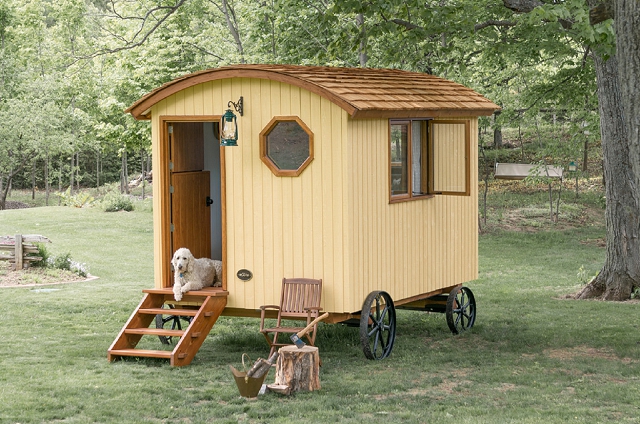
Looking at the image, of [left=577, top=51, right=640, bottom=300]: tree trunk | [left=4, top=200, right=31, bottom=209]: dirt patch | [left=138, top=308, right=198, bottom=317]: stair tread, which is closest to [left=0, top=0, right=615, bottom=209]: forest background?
[left=4, top=200, right=31, bottom=209]: dirt patch

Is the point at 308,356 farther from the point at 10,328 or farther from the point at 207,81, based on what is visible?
the point at 10,328

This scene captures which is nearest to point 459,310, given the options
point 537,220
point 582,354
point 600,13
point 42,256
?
point 582,354

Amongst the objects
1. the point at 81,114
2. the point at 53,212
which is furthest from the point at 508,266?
the point at 81,114

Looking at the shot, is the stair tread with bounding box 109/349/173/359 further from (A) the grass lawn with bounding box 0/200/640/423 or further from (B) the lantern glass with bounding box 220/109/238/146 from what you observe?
(B) the lantern glass with bounding box 220/109/238/146

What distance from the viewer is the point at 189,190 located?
10.8 m

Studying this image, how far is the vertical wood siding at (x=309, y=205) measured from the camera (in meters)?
9.32

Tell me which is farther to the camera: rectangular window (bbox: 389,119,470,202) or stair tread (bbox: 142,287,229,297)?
rectangular window (bbox: 389,119,470,202)

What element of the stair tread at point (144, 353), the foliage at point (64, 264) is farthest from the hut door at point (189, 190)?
the foliage at point (64, 264)

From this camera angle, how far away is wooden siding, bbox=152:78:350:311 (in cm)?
932

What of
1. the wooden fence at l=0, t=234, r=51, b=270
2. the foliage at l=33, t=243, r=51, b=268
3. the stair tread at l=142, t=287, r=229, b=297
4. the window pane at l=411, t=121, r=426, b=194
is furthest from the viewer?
the foliage at l=33, t=243, r=51, b=268

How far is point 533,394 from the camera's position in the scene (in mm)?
8266

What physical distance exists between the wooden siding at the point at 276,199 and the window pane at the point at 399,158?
3.53 feet

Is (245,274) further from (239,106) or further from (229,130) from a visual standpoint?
(239,106)

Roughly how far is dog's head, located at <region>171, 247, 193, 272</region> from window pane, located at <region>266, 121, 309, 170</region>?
1.39m
